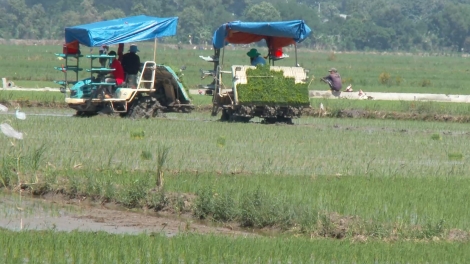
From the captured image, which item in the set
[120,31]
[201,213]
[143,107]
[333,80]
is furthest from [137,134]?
[333,80]

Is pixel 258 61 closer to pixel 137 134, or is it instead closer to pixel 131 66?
pixel 131 66

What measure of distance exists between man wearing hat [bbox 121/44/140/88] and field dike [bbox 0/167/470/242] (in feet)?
29.1

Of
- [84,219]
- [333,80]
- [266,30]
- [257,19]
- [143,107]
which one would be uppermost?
[257,19]

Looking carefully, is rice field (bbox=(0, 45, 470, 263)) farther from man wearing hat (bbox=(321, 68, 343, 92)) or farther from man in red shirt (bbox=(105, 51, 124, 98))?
man wearing hat (bbox=(321, 68, 343, 92))

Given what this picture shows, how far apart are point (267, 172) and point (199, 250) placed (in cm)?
515

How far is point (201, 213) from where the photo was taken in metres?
11.1

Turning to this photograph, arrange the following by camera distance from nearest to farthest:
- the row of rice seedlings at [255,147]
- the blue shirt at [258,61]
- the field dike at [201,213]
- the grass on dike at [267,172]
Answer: the field dike at [201,213], the grass on dike at [267,172], the row of rice seedlings at [255,147], the blue shirt at [258,61]

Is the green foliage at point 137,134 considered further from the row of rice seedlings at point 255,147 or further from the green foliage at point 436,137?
the green foliage at point 436,137

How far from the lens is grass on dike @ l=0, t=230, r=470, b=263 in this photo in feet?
28.0

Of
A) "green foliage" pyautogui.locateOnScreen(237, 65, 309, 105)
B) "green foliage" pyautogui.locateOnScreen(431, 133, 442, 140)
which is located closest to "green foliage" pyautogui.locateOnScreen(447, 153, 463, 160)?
"green foliage" pyautogui.locateOnScreen(431, 133, 442, 140)

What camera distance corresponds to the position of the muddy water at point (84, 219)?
33.7 feet

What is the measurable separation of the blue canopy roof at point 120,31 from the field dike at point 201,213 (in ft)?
28.3

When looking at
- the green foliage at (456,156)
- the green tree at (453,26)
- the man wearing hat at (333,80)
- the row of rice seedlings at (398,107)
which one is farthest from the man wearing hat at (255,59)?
the green tree at (453,26)

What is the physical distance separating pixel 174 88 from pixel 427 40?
4049 inches
